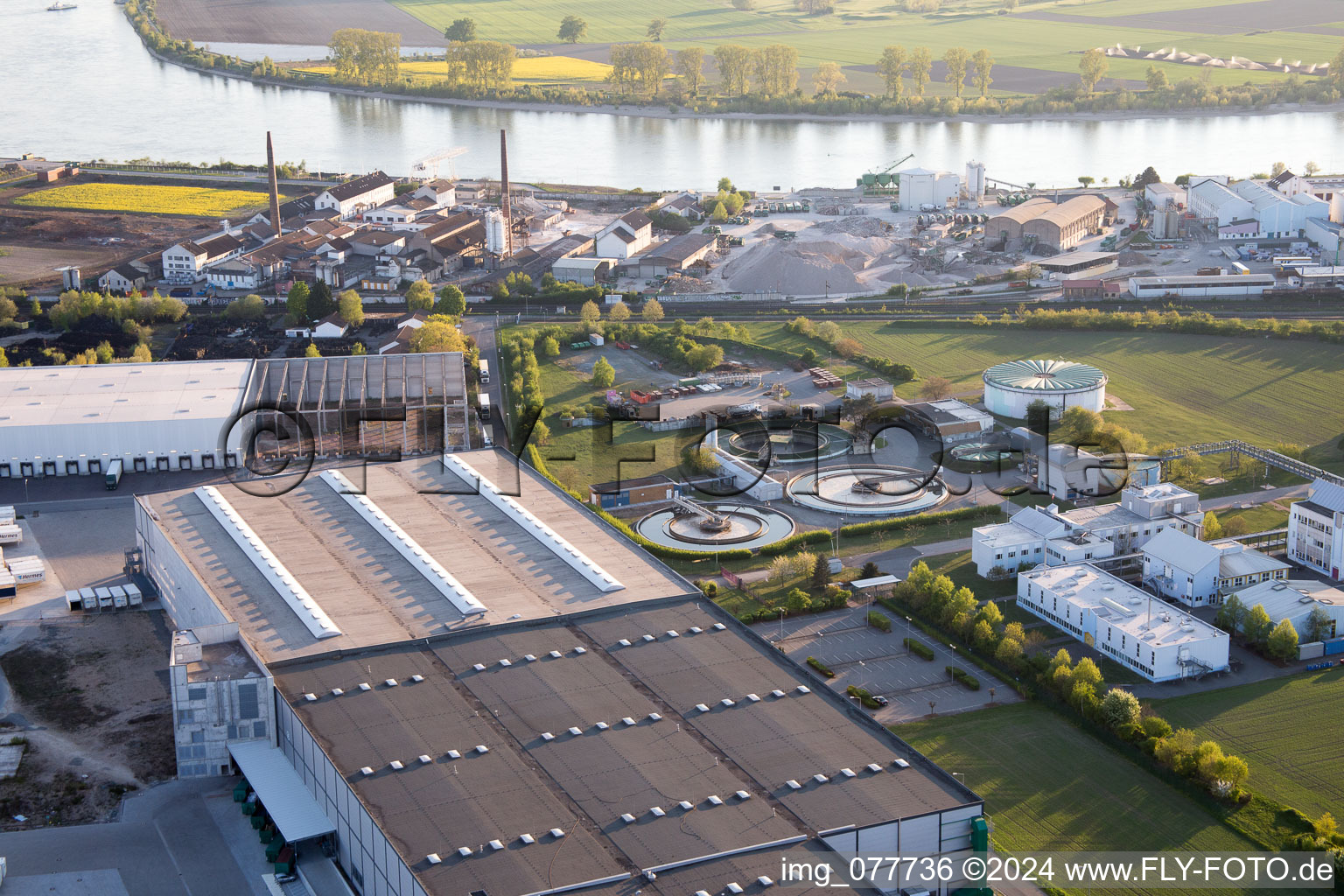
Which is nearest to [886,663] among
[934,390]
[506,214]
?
[934,390]

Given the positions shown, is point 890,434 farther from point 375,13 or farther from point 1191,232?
point 375,13

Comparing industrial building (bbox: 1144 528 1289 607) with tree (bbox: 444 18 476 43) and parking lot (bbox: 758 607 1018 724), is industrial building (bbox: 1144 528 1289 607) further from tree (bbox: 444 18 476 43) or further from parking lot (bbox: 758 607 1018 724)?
tree (bbox: 444 18 476 43)

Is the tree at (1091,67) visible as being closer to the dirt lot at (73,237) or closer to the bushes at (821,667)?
the dirt lot at (73,237)

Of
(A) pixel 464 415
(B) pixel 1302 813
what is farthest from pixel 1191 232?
(B) pixel 1302 813

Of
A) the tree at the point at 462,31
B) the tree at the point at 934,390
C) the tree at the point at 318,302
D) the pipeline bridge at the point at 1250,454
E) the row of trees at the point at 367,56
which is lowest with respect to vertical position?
the pipeline bridge at the point at 1250,454

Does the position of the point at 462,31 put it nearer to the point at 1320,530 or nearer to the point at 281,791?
the point at 1320,530

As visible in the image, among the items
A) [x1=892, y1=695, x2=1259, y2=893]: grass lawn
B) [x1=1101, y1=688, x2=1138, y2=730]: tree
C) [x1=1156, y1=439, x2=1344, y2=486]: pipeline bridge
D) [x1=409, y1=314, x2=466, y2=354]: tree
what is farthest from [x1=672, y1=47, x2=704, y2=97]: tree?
[x1=1101, y1=688, x2=1138, y2=730]: tree

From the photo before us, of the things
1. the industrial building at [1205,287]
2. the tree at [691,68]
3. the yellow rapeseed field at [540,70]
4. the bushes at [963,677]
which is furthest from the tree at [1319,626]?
the yellow rapeseed field at [540,70]
